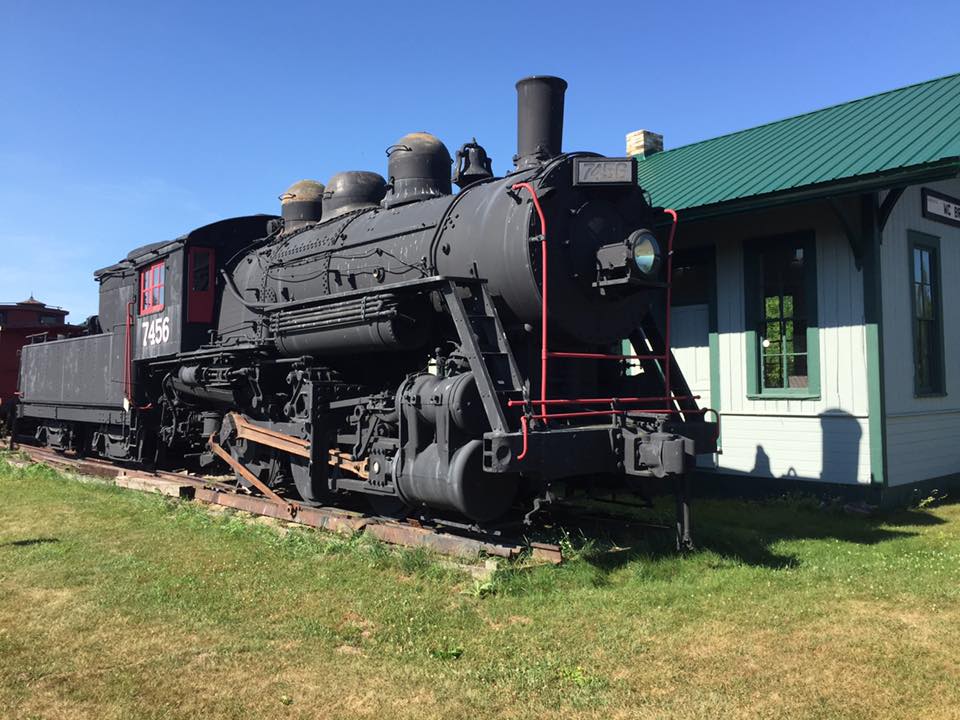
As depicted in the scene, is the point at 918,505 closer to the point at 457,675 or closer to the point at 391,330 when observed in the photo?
the point at 391,330

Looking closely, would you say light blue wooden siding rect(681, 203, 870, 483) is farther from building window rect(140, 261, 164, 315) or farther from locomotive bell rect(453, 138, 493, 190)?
building window rect(140, 261, 164, 315)

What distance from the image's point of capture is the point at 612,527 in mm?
7449

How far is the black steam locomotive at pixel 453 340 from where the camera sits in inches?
256

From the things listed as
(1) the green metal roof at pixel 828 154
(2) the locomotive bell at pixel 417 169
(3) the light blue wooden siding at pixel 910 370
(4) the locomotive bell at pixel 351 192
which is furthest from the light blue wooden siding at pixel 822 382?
(4) the locomotive bell at pixel 351 192

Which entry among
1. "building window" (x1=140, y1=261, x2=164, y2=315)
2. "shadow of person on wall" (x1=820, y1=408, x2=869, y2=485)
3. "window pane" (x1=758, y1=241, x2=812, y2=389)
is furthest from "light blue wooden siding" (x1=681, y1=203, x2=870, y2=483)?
"building window" (x1=140, y1=261, x2=164, y2=315)

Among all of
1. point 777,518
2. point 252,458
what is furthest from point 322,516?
point 777,518

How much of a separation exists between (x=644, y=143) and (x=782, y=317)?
7.56 m

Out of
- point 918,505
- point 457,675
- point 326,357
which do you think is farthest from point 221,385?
point 918,505

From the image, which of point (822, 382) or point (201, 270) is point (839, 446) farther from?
point (201, 270)

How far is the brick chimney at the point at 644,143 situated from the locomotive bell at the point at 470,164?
912 centimetres

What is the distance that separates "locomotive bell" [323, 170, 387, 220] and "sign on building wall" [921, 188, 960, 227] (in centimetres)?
741

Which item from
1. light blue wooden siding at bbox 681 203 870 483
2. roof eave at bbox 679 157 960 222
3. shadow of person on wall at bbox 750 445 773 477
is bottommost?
shadow of person on wall at bbox 750 445 773 477

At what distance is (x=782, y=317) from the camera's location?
10.3 metres

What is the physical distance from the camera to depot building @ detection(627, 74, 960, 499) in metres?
9.41
